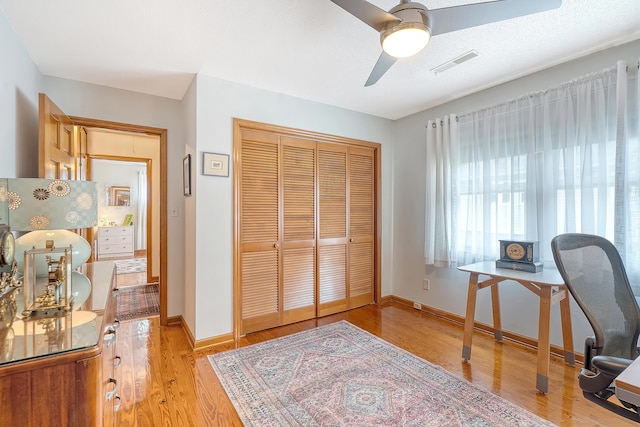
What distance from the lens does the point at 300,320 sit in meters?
3.14

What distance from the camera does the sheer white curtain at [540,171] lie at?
199cm

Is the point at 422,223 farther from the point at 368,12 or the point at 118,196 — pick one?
the point at 118,196

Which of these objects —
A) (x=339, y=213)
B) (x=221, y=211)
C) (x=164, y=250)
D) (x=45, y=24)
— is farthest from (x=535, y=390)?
(x=45, y=24)

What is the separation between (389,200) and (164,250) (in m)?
2.78

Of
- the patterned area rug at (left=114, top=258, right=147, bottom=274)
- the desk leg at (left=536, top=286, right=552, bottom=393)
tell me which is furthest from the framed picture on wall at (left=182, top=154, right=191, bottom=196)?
the patterned area rug at (left=114, top=258, right=147, bottom=274)

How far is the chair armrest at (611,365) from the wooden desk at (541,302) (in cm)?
79

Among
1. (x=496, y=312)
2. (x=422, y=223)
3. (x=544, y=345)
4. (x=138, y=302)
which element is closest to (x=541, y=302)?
(x=544, y=345)

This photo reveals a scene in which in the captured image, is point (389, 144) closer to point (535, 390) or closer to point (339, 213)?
point (339, 213)

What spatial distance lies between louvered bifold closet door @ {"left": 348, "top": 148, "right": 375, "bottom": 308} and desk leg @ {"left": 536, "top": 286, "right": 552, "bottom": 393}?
1970 millimetres

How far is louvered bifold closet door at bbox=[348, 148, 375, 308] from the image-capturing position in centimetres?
355

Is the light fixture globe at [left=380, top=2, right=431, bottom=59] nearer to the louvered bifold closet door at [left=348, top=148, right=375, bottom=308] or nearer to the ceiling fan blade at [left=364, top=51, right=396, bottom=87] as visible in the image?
the ceiling fan blade at [left=364, top=51, right=396, bottom=87]

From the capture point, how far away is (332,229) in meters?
3.38

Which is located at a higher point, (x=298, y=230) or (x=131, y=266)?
(x=298, y=230)

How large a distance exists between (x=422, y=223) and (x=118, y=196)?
7.68 meters
